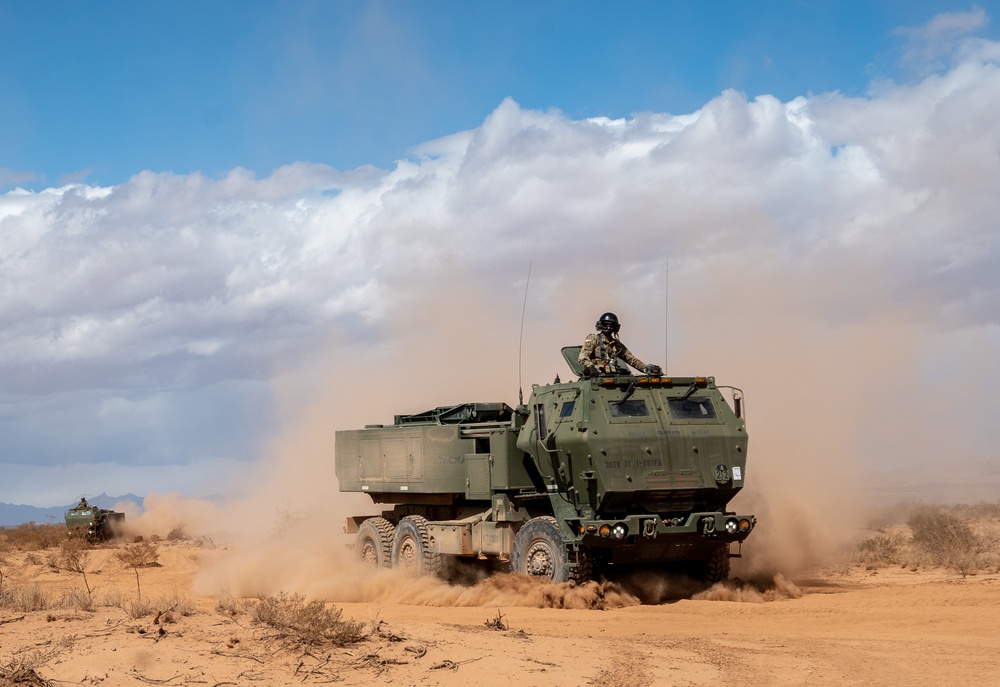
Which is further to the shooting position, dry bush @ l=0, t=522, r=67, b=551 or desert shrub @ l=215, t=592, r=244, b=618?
dry bush @ l=0, t=522, r=67, b=551

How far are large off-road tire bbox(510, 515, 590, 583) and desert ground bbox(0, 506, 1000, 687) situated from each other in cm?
24

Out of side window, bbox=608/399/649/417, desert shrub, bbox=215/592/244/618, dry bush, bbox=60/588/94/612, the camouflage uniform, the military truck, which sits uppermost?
the camouflage uniform

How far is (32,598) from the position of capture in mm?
12414

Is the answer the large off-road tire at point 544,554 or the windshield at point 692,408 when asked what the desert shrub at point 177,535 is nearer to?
the large off-road tire at point 544,554

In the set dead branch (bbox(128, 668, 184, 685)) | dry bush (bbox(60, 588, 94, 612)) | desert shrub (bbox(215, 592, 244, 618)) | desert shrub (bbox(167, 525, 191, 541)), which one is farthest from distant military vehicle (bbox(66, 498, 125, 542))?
dead branch (bbox(128, 668, 184, 685))

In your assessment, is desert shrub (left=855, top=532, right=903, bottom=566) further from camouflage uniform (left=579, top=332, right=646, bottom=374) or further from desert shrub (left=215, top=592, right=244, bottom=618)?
desert shrub (left=215, top=592, right=244, bottom=618)

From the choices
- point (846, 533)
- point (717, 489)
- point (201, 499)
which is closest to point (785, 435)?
point (846, 533)

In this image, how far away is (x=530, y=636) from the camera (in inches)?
467

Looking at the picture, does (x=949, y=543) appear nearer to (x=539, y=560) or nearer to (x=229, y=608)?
(x=539, y=560)

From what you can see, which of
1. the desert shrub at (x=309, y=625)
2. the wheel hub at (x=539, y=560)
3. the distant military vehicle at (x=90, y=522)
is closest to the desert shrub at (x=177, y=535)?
the distant military vehicle at (x=90, y=522)

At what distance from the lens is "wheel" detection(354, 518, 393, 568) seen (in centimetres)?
2059

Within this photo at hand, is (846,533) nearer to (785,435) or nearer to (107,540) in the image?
(785,435)

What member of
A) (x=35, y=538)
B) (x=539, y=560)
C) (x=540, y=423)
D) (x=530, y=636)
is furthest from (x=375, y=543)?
(x=35, y=538)

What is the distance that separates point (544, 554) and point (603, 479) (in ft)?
5.04
